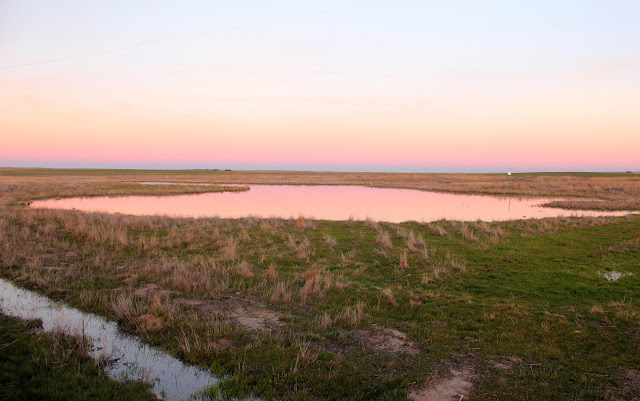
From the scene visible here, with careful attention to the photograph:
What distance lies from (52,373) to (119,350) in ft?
4.02

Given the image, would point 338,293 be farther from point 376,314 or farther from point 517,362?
point 517,362

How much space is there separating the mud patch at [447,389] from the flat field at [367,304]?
29mm

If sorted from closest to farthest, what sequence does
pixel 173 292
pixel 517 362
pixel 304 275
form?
pixel 517 362
pixel 173 292
pixel 304 275

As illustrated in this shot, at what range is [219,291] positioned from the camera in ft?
33.2

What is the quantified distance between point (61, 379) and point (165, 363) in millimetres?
1490

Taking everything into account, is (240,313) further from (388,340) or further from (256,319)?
(388,340)

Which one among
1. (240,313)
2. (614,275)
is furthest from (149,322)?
(614,275)

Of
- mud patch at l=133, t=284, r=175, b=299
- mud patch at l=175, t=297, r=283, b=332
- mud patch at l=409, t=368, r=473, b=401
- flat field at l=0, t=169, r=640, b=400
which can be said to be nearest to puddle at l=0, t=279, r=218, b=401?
flat field at l=0, t=169, r=640, b=400

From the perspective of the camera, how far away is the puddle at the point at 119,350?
595 centimetres

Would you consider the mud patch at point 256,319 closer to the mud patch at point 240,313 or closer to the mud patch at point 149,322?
the mud patch at point 240,313

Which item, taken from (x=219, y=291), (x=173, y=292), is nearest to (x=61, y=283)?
(x=173, y=292)

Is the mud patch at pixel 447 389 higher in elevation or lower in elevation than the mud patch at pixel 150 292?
lower

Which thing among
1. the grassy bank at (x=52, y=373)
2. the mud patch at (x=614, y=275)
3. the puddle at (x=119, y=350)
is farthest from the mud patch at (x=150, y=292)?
the mud patch at (x=614, y=275)

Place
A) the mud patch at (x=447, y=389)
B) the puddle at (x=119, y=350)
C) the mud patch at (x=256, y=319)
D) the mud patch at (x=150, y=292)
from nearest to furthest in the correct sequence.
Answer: the mud patch at (x=447, y=389) < the puddle at (x=119, y=350) < the mud patch at (x=256, y=319) < the mud patch at (x=150, y=292)
